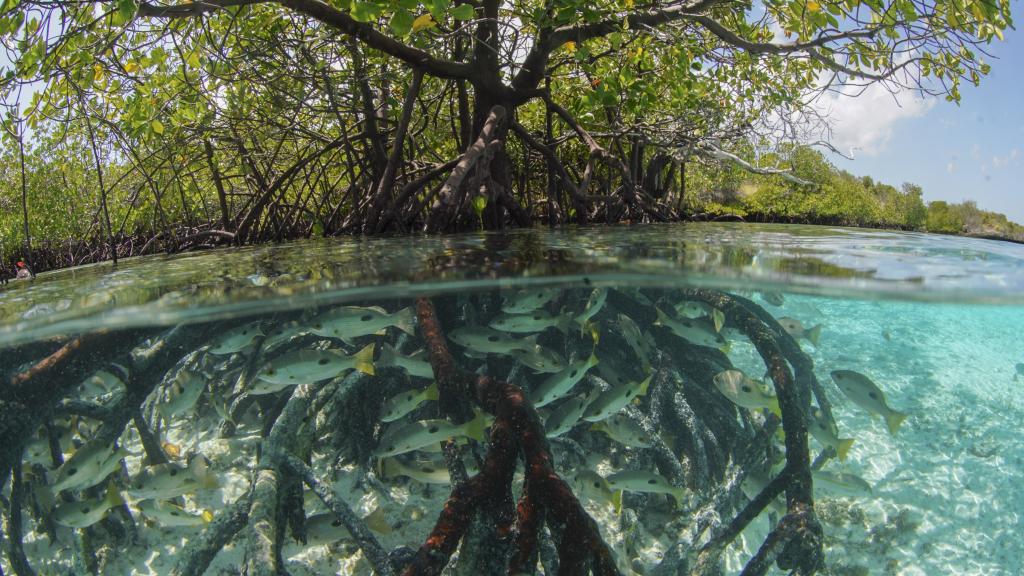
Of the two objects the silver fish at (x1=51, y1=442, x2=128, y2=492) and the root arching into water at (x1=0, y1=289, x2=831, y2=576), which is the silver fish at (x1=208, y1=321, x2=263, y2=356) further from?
the silver fish at (x1=51, y1=442, x2=128, y2=492)

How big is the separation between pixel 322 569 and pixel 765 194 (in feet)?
75.4

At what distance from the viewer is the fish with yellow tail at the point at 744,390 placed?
4.44 metres

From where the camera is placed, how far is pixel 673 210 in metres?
13.3

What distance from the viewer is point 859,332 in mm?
7250

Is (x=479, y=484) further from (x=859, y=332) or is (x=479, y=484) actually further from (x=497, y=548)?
(x=859, y=332)

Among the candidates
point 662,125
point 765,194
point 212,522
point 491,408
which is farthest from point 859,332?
point 765,194

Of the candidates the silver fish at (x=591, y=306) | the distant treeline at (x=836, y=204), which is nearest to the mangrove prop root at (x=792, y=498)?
the silver fish at (x=591, y=306)

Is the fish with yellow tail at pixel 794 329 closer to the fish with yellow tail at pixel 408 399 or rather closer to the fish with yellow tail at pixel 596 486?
the fish with yellow tail at pixel 596 486

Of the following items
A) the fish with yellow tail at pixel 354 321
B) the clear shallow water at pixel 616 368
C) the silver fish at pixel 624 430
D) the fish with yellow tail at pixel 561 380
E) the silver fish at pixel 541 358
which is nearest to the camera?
the fish with yellow tail at pixel 561 380

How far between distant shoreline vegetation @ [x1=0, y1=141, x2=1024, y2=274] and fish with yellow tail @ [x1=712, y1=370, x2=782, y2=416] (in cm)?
625

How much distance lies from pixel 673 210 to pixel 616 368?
801 cm

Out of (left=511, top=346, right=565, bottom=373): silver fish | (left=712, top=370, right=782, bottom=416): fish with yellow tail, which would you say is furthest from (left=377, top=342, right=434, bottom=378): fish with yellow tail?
(left=712, top=370, right=782, bottom=416): fish with yellow tail

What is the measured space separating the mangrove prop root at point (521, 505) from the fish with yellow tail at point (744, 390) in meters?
1.41

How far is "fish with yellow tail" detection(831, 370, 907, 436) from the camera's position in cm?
452
